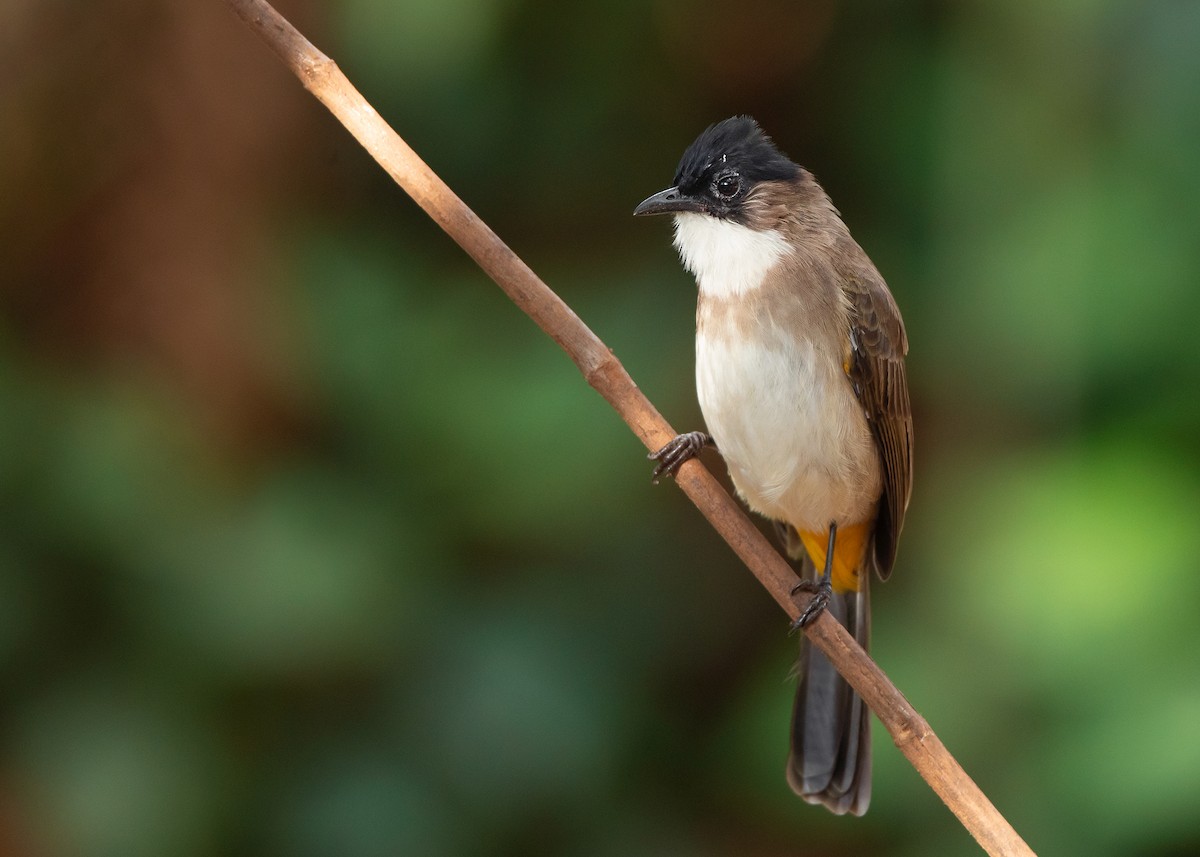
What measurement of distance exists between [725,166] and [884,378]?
0.46 metres

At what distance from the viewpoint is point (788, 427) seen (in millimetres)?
2123

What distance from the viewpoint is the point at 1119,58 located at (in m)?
2.97

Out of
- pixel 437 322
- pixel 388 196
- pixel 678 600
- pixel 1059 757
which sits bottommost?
pixel 1059 757

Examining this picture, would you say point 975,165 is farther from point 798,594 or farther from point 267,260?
point 267,260

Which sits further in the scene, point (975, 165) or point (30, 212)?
point (30, 212)

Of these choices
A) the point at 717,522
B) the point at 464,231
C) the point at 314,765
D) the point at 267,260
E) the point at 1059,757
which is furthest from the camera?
the point at 267,260

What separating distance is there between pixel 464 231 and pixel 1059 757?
187cm

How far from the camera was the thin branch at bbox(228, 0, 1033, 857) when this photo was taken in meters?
1.38

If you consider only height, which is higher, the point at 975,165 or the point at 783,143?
the point at 783,143

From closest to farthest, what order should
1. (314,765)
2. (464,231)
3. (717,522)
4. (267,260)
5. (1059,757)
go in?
(464,231)
(717,522)
(1059,757)
(314,765)
(267,260)

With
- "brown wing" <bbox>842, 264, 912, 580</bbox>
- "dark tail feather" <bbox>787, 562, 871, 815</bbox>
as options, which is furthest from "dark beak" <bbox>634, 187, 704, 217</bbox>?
"dark tail feather" <bbox>787, 562, 871, 815</bbox>

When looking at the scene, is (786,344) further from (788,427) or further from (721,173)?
(721,173)

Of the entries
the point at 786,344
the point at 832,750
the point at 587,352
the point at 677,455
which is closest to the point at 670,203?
the point at 786,344

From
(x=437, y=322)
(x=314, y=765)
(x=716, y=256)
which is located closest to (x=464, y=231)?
(x=716, y=256)
